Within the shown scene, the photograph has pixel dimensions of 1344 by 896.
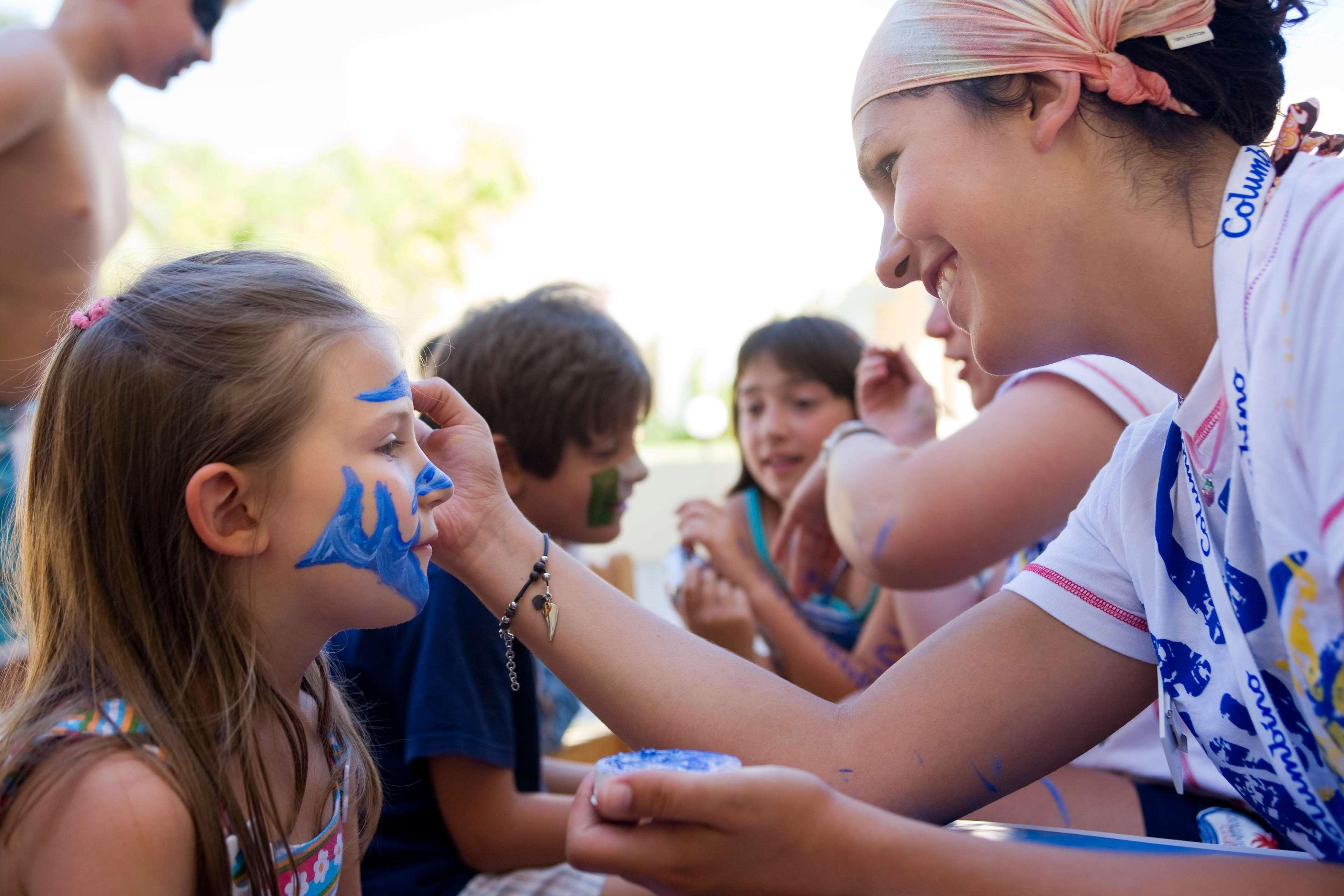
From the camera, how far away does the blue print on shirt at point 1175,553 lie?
3.69ft

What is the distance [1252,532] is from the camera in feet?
3.36

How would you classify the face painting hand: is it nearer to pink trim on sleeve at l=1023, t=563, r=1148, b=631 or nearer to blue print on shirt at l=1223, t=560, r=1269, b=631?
pink trim on sleeve at l=1023, t=563, r=1148, b=631

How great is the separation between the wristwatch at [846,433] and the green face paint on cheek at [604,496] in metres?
0.51

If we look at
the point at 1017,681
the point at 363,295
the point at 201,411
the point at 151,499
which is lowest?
the point at 1017,681

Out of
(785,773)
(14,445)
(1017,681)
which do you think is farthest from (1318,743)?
(14,445)

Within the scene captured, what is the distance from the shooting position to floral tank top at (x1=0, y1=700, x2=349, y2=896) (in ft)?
3.51

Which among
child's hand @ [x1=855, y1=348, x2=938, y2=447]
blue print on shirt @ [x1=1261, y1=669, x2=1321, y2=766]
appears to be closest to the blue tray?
blue print on shirt @ [x1=1261, y1=669, x2=1321, y2=766]

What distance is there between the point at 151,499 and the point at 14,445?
59.2 inches

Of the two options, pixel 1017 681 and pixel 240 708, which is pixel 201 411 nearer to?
pixel 240 708

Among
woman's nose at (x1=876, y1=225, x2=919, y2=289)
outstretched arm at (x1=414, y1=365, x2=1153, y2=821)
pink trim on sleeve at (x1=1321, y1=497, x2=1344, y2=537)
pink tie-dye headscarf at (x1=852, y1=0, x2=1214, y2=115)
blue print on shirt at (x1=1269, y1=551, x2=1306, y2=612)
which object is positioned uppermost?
pink tie-dye headscarf at (x1=852, y1=0, x2=1214, y2=115)

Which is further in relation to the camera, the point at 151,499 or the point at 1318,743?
the point at 151,499

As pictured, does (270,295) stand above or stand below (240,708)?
above

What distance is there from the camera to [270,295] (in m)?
1.32

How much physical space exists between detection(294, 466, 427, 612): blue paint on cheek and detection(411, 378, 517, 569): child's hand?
0.11 metres
